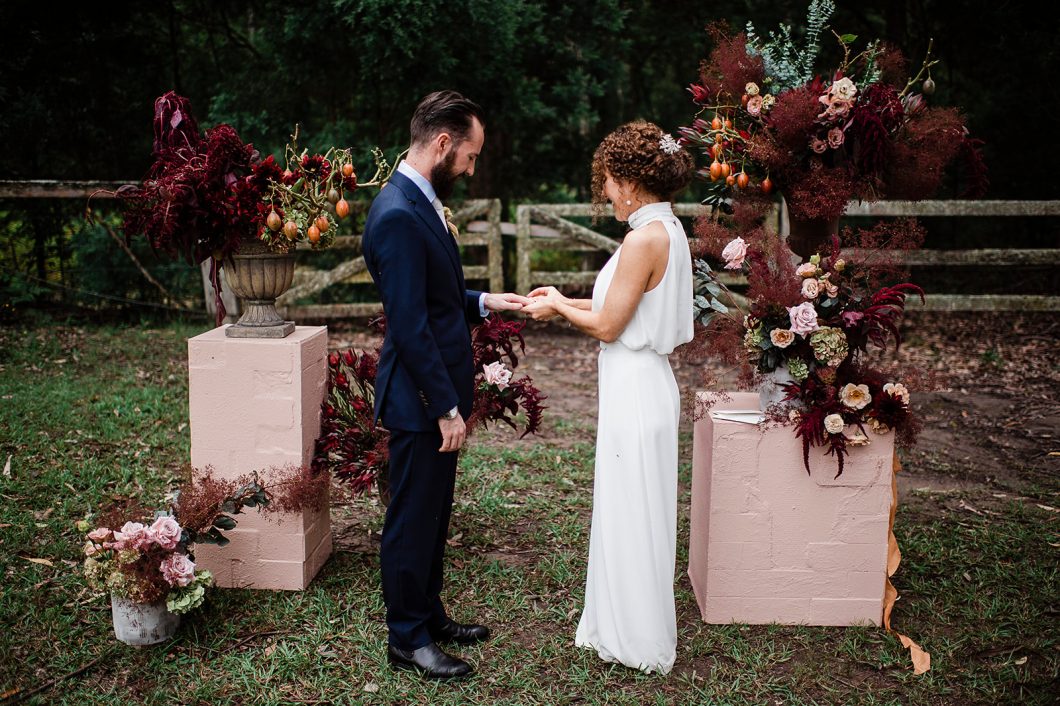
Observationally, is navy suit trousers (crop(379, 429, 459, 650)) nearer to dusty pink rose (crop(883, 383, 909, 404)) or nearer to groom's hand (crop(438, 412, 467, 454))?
groom's hand (crop(438, 412, 467, 454))

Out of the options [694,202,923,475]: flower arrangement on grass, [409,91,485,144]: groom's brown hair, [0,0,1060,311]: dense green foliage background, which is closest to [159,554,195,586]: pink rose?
[409,91,485,144]: groom's brown hair

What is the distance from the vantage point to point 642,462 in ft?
11.4

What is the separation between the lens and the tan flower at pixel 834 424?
3693 mm

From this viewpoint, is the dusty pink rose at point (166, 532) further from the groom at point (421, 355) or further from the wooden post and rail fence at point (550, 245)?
the wooden post and rail fence at point (550, 245)

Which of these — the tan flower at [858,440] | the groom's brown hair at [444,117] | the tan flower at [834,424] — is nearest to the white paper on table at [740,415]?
the tan flower at [834,424]

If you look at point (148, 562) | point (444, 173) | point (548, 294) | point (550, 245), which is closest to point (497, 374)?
point (548, 294)

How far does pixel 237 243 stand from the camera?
3895 millimetres

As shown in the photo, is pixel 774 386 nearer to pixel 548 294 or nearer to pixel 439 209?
pixel 548 294

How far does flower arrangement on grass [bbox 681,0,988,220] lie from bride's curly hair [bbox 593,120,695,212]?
66 centimetres

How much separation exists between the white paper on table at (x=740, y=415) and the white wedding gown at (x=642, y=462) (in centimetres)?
49

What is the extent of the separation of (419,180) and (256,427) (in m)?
1.52

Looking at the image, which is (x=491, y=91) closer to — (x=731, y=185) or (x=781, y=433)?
(x=731, y=185)

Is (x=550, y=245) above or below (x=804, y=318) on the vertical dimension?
above

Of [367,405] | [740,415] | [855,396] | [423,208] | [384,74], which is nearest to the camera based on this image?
[423,208]
